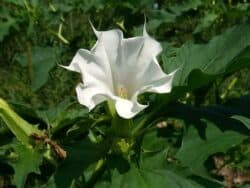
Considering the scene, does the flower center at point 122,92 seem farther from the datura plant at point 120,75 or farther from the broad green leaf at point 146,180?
the broad green leaf at point 146,180

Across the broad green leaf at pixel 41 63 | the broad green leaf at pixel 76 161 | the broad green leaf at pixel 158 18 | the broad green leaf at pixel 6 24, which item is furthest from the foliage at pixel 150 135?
the broad green leaf at pixel 6 24

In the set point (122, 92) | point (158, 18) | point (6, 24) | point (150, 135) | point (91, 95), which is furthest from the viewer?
point (6, 24)

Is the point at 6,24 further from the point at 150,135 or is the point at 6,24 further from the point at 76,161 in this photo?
the point at 76,161

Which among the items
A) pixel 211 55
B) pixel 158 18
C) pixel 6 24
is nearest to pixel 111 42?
pixel 211 55

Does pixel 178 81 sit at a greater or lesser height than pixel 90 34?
greater

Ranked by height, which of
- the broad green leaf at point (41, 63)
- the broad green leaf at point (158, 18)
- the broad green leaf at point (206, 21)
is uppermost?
the broad green leaf at point (158, 18)

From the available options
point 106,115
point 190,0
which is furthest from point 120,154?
point 190,0

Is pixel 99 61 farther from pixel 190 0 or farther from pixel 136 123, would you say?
pixel 190 0
